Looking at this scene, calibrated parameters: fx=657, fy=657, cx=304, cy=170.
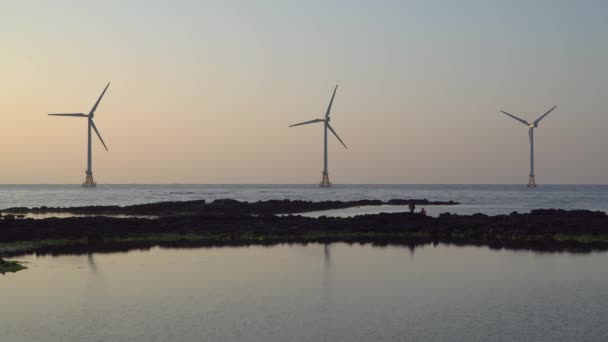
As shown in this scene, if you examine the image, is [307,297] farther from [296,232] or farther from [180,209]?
[180,209]

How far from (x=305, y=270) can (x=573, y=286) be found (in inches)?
484

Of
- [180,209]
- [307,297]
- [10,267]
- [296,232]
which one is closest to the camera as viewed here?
[307,297]

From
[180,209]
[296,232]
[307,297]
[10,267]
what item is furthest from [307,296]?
[180,209]

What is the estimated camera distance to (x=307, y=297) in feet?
83.5

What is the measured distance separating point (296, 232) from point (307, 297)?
24589mm

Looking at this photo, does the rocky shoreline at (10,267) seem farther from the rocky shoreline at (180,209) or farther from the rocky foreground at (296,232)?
the rocky shoreline at (180,209)

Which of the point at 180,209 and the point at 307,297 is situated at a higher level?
the point at 180,209

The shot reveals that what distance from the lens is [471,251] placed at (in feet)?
133

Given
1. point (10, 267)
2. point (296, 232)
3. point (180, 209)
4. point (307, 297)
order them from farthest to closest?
point (180, 209), point (296, 232), point (10, 267), point (307, 297)

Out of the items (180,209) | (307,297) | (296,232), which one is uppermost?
(180,209)

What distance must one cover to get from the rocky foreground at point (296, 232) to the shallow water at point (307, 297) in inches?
214

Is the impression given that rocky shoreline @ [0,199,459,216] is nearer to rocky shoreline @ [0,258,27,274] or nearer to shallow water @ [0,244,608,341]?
shallow water @ [0,244,608,341]

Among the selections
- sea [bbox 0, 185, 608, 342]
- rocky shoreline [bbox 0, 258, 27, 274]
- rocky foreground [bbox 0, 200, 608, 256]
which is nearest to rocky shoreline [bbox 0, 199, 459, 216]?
rocky foreground [bbox 0, 200, 608, 256]

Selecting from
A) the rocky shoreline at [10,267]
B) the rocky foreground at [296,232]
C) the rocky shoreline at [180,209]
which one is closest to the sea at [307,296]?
the rocky shoreline at [10,267]
